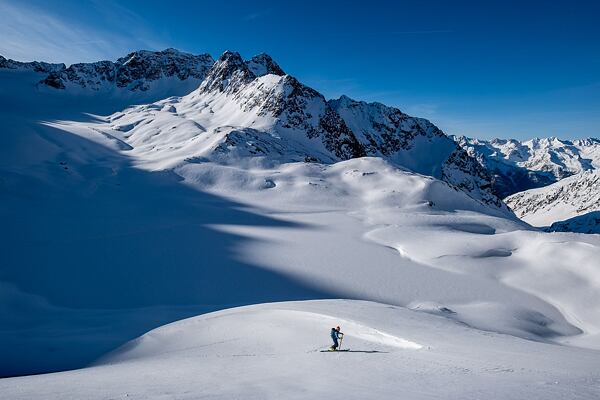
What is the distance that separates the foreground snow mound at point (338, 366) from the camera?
6.44 meters

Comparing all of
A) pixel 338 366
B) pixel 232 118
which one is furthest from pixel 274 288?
pixel 232 118

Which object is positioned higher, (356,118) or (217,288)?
(356,118)

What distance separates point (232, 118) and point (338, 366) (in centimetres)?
9501

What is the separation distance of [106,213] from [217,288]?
2165 cm

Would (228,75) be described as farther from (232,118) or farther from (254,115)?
(254,115)

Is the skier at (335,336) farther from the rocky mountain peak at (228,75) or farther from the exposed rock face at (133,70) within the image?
the exposed rock face at (133,70)

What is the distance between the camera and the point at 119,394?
674 centimetres

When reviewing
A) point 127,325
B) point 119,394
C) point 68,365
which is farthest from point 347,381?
point 127,325

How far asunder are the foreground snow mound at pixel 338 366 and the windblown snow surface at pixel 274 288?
70 mm

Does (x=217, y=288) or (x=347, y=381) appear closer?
(x=347, y=381)

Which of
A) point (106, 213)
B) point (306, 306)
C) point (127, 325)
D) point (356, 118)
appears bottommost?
point (127, 325)

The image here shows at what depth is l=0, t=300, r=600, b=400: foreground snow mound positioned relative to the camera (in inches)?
253

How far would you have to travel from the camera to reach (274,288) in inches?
911

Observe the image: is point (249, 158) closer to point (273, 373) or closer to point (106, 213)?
point (106, 213)
